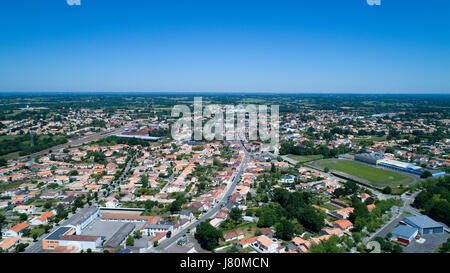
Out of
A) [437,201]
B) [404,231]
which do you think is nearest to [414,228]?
[404,231]

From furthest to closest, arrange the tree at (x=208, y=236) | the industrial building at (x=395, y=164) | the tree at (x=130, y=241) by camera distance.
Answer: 1. the industrial building at (x=395, y=164)
2. the tree at (x=130, y=241)
3. the tree at (x=208, y=236)

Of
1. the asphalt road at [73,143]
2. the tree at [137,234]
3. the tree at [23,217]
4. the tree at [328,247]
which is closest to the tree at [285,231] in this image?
the tree at [328,247]

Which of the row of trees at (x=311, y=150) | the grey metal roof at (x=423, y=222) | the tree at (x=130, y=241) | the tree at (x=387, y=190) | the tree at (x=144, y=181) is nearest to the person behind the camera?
the tree at (x=130, y=241)

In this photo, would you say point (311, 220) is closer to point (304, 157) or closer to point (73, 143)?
point (304, 157)

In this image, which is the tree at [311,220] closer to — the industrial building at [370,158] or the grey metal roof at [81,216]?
the grey metal roof at [81,216]

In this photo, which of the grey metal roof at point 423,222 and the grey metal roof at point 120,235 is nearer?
the grey metal roof at point 120,235
